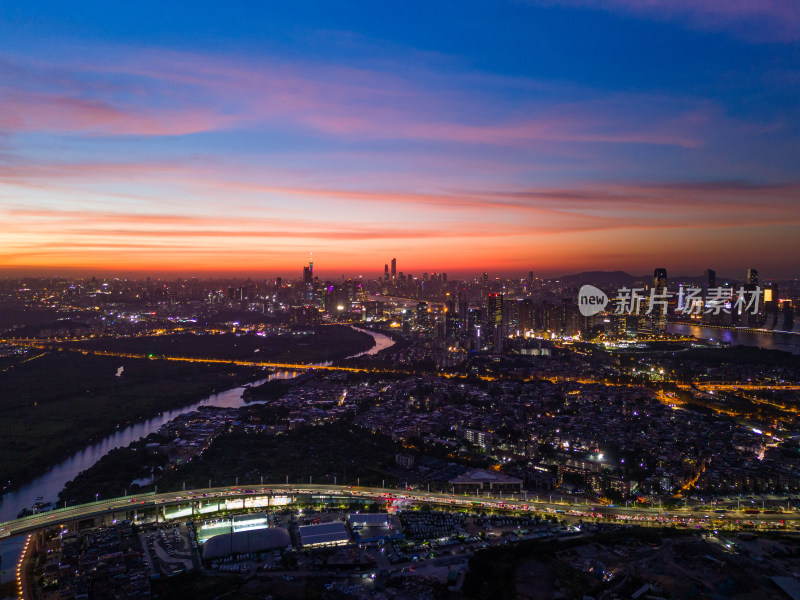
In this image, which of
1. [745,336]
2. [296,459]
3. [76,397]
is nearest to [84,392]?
[76,397]

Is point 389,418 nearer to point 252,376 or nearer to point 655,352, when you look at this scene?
point 252,376

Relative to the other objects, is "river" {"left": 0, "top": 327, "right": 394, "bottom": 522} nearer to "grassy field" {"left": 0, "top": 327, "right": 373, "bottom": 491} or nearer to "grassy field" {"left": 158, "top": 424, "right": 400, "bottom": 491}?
"grassy field" {"left": 0, "top": 327, "right": 373, "bottom": 491}

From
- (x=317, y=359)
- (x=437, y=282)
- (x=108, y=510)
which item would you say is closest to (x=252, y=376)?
(x=317, y=359)

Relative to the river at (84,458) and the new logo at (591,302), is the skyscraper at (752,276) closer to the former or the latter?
the new logo at (591,302)

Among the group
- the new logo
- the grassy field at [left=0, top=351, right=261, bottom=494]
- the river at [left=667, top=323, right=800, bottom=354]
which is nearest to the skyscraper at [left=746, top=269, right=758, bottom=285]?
the river at [left=667, top=323, right=800, bottom=354]

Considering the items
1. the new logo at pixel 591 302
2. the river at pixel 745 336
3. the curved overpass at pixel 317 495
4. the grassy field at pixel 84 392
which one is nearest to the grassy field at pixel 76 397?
the grassy field at pixel 84 392

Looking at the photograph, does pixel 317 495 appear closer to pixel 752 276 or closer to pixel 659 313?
pixel 659 313
